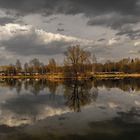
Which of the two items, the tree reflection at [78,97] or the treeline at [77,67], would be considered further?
the treeline at [77,67]

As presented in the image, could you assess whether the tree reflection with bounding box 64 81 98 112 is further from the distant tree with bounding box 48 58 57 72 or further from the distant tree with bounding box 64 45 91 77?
the distant tree with bounding box 48 58 57 72

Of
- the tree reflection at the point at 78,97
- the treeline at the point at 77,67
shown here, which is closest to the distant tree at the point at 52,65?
the treeline at the point at 77,67

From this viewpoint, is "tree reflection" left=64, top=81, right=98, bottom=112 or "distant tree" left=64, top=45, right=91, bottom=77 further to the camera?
"distant tree" left=64, top=45, right=91, bottom=77

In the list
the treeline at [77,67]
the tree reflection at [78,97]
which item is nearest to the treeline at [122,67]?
the treeline at [77,67]

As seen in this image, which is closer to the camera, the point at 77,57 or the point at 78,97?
the point at 78,97

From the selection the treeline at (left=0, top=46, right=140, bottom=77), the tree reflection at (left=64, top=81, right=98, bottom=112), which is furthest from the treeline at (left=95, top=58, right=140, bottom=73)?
the tree reflection at (left=64, top=81, right=98, bottom=112)

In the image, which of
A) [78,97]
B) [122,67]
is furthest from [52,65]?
[78,97]

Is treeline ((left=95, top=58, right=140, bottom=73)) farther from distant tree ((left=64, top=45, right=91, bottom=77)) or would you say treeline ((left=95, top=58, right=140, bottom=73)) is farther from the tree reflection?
the tree reflection

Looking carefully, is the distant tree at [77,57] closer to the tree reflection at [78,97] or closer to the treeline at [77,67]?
the treeline at [77,67]

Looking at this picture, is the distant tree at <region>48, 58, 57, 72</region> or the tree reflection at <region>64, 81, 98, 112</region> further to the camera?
the distant tree at <region>48, 58, 57, 72</region>

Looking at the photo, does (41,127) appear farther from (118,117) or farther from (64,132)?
(118,117)

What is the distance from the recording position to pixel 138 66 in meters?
155

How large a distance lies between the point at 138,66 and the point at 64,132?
14041 centimetres

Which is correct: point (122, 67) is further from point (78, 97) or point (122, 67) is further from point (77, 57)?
point (78, 97)
